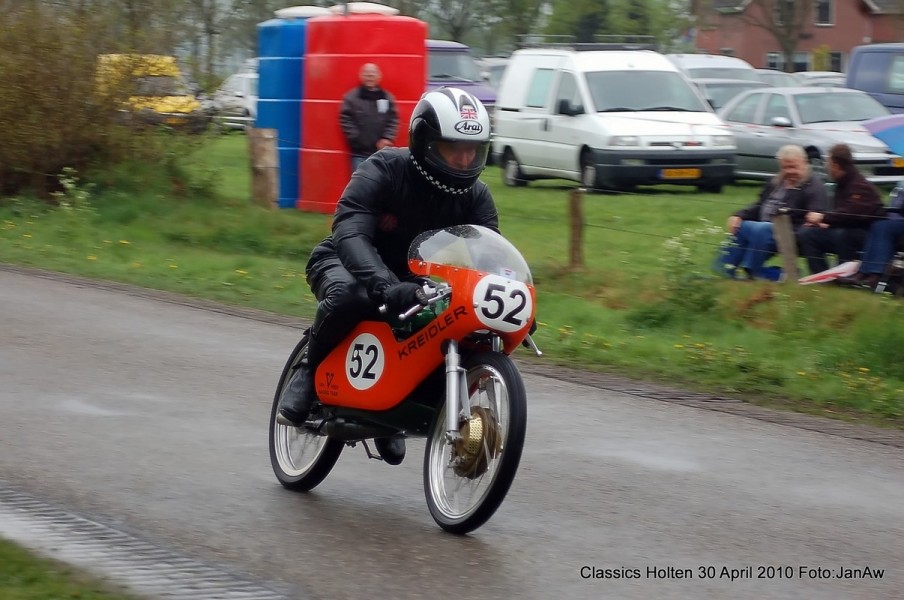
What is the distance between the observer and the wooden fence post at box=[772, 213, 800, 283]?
12.4 metres

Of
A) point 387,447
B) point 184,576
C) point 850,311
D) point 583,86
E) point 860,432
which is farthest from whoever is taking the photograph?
point 583,86

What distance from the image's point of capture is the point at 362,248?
588 cm

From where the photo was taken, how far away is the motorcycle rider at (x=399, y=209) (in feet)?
19.1

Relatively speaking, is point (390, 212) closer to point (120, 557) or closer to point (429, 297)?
point (429, 297)

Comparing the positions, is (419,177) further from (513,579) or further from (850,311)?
(850,311)

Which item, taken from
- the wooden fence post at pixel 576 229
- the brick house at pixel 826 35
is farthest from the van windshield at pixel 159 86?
the brick house at pixel 826 35

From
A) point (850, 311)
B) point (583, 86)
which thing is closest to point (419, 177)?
point (850, 311)

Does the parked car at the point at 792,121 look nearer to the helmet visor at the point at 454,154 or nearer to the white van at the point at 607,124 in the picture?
the white van at the point at 607,124

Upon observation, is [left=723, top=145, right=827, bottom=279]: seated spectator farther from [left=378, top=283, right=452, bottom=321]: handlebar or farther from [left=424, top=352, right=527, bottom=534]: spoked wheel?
[left=378, top=283, right=452, bottom=321]: handlebar

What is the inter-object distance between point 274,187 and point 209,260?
11.1ft

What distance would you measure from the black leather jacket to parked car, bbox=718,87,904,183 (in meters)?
16.1

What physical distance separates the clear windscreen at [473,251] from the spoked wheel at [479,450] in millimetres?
341

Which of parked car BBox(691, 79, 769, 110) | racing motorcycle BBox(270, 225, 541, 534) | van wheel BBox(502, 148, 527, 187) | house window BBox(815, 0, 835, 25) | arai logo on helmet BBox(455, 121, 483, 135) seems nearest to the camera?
racing motorcycle BBox(270, 225, 541, 534)

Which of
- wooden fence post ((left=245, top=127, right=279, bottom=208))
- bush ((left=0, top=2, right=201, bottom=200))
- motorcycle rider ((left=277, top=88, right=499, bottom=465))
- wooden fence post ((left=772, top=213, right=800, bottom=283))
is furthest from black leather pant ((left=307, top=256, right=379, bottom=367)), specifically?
bush ((left=0, top=2, right=201, bottom=200))
